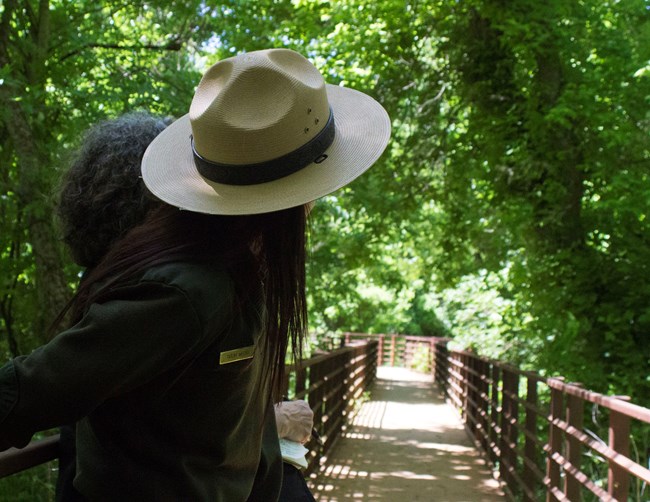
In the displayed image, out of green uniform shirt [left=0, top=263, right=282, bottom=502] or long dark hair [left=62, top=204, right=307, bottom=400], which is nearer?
green uniform shirt [left=0, top=263, right=282, bottom=502]

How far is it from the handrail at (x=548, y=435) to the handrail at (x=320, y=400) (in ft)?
4.72

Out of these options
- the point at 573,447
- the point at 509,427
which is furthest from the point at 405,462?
the point at 573,447

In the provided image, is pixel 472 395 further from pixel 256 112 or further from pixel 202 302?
pixel 202 302

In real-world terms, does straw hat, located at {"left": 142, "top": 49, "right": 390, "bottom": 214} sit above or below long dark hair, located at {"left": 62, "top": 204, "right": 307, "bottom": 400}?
above

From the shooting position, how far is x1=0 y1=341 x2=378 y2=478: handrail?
1.79 m

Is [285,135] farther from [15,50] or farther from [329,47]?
[329,47]

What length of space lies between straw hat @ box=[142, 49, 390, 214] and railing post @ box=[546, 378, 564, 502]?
14.7 ft

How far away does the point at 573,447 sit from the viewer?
17.3 feet

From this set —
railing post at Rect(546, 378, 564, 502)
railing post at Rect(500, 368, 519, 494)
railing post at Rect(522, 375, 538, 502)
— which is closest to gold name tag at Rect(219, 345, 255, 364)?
railing post at Rect(546, 378, 564, 502)

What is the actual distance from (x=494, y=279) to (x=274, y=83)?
1114 cm

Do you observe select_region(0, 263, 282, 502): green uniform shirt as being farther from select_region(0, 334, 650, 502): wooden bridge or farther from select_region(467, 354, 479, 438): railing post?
select_region(467, 354, 479, 438): railing post

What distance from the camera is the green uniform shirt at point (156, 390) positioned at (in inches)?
48.1

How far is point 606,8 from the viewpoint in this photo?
931cm

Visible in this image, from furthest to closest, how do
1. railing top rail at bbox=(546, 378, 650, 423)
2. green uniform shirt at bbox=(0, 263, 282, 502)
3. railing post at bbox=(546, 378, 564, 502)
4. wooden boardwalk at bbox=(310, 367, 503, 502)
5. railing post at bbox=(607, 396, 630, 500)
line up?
wooden boardwalk at bbox=(310, 367, 503, 502) < railing post at bbox=(546, 378, 564, 502) < railing post at bbox=(607, 396, 630, 500) < railing top rail at bbox=(546, 378, 650, 423) < green uniform shirt at bbox=(0, 263, 282, 502)
